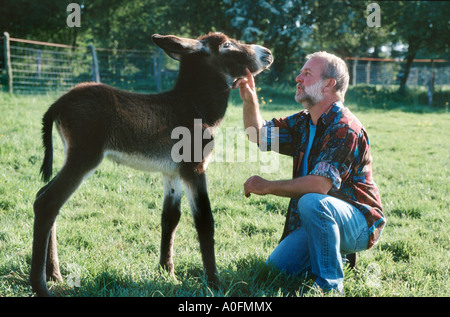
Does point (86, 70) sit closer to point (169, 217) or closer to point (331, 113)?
point (169, 217)

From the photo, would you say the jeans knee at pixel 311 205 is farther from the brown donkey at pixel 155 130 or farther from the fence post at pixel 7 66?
the fence post at pixel 7 66

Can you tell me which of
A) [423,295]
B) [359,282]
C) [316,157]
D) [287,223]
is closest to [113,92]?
[316,157]

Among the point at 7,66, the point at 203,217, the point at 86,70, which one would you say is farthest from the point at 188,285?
the point at 86,70

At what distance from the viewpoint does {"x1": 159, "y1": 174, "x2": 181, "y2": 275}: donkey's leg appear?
12.1ft

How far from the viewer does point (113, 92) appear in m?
3.12

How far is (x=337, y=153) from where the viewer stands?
3.19m

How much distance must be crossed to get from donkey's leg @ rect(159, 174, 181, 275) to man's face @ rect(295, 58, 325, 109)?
1386 mm

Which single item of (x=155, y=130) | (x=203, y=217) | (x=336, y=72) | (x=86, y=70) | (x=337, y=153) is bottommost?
(x=203, y=217)

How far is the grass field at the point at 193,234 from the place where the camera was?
3275 mm

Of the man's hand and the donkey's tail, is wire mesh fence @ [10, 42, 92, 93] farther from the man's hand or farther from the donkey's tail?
the man's hand

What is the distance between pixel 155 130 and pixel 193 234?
1681mm

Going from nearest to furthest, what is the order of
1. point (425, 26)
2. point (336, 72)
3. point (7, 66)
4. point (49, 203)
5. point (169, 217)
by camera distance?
point (49, 203) → point (336, 72) → point (169, 217) → point (7, 66) → point (425, 26)

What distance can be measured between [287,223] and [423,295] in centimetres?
130

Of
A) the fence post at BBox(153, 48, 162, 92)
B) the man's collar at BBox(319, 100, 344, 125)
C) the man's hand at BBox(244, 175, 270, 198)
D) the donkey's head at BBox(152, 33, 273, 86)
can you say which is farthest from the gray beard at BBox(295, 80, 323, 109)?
the fence post at BBox(153, 48, 162, 92)
